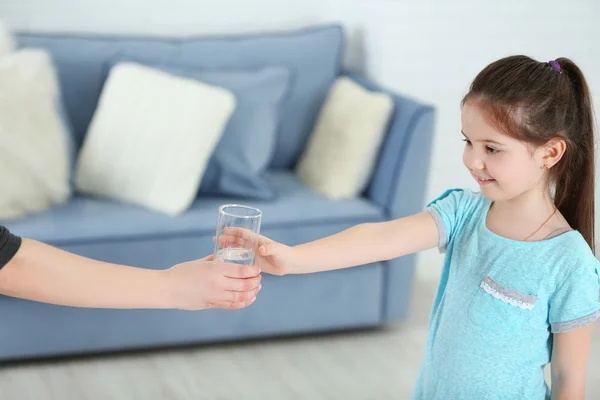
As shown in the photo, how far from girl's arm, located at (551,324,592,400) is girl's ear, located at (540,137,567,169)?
291 mm

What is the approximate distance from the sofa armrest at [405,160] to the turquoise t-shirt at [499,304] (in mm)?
1239

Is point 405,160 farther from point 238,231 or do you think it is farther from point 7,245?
point 7,245

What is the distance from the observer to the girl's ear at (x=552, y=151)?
1.50m

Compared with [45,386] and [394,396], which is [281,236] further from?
[45,386]

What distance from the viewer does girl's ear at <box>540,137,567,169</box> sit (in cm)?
150

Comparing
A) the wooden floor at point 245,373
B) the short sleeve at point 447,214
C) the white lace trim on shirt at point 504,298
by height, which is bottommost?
the wooden floor at point 245,373

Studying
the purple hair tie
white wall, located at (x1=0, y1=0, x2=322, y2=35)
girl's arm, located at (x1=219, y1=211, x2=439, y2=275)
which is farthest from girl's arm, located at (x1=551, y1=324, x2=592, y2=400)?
white wall, located at (x1=0, y1=0, x2=322, y2=35)

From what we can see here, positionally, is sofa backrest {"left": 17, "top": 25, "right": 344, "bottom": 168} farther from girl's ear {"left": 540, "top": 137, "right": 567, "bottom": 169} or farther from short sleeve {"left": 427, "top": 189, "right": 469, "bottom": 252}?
girl's ear {"left": 540, "top": 137, "right": 567, "bottom": 169}

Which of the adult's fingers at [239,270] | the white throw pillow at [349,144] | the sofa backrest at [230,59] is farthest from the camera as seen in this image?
the sofa backrest at [230,59]

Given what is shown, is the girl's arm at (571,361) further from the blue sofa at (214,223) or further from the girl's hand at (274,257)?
the blue sofa at (214,223)

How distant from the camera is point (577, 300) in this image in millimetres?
1467

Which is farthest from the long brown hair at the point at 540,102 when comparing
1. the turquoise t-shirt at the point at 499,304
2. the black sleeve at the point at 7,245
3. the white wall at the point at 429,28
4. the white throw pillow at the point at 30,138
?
the white wall at the point at 429,28

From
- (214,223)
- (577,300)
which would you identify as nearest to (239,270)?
(577,300)

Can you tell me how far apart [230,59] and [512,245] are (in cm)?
195
